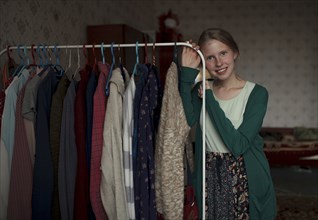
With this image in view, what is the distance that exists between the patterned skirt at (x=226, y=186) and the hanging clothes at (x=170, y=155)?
0.85 feet

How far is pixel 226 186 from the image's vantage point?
4.72 feet

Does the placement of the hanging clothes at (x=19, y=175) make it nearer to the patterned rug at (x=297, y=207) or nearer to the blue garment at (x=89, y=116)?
the blue garment at (x=89, y=116)

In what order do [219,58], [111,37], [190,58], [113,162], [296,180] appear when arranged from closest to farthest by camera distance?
[113,162], [190,58], [219,58], [111,37], [296,180]

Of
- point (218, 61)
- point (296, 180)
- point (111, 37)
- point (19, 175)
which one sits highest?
point (111, 37)

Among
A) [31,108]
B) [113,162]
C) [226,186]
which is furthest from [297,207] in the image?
[31,108]

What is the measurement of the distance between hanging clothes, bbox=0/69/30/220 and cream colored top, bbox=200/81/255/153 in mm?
821

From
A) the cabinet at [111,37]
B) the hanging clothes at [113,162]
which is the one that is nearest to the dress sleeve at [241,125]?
the hanging clothes at [113,162]

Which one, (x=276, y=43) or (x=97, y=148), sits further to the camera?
(x=276, y=43)

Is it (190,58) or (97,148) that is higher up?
(190,58)

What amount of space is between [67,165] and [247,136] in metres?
0.75

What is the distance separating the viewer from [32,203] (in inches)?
49.8

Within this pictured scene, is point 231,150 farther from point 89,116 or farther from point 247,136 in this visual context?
point 89,116

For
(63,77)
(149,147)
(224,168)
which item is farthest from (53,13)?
(224,168)

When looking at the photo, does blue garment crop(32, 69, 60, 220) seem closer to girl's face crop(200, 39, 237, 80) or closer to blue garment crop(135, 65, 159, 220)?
blue garment crop(135, 65, 159, 220)
